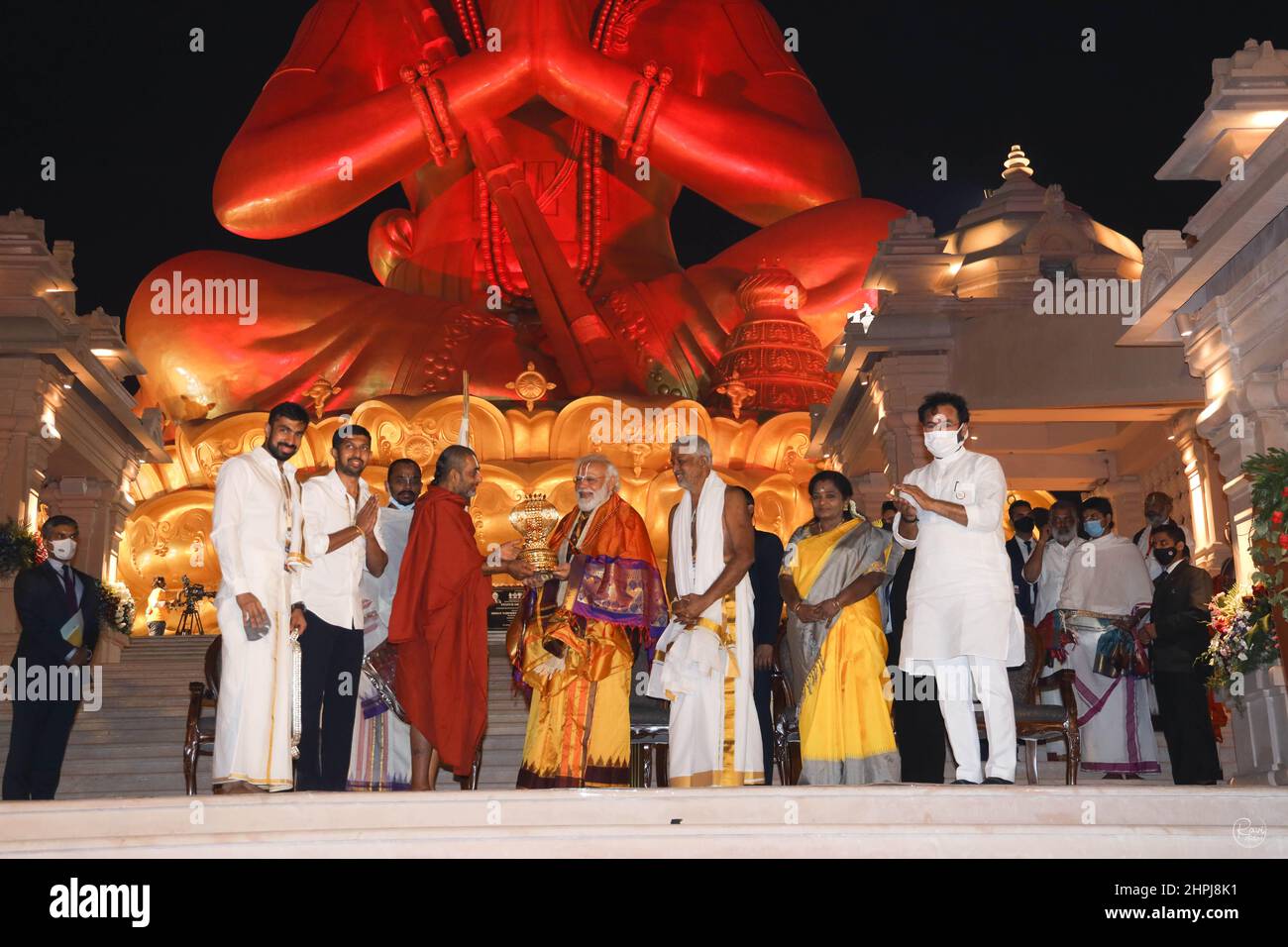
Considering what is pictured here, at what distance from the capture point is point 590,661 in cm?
501

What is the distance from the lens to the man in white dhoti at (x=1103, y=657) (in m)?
6.12

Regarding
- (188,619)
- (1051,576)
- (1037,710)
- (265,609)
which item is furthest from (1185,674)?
(188,619)

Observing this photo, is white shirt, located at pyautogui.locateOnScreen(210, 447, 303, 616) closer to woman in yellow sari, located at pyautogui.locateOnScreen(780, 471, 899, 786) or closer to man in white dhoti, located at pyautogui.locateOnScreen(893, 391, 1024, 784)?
woman in yellow sari, located at pyautogui.locateOnScreen(780, 471, 899, 786)

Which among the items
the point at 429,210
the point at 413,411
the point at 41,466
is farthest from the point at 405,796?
the point at 429,210

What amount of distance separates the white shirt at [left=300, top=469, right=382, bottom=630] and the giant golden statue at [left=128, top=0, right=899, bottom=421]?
6.40 m

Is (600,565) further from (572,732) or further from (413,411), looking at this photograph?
(413,411)

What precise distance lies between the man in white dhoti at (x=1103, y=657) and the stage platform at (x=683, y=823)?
2362 mm

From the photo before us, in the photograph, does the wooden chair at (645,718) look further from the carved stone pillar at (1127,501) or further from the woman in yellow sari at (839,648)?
the carved stone pillar at (1127,501)

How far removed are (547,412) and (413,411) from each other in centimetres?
91

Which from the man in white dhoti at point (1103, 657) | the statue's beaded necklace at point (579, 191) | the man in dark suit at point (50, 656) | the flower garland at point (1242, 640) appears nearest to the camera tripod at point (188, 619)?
the statue's beaded necklace at point (579, 191)

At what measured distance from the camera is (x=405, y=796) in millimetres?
3842

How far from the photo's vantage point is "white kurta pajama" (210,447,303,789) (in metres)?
4.51

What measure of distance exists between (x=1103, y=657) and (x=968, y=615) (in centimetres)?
194

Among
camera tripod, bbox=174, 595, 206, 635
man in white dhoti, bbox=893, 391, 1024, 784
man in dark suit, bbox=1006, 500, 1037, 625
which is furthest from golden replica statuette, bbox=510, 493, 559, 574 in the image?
man in white dhoti, bbox=893, 391, 1024, 784
